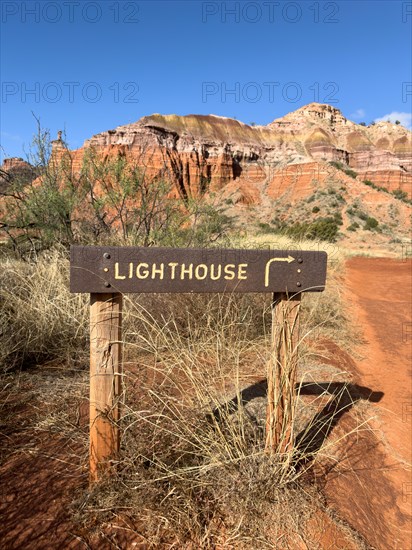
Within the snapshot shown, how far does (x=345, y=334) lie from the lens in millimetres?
6012

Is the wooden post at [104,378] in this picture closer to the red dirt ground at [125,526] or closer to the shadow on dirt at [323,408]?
the red dirt ground at [125,526]

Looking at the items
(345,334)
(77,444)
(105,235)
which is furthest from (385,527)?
(105,235)

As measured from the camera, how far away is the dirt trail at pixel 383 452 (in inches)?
89.3

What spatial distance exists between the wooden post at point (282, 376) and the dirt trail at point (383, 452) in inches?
20.1

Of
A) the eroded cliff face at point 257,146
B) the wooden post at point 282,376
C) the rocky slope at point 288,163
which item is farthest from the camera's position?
the eroded cliff face at point 257,146

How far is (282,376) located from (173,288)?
2.77 feet

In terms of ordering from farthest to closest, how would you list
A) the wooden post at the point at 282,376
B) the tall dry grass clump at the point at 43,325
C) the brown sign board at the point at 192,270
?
the tall dry grass clump at the point at 43,325, the wooden post at the point at 282,376, the brown sign board at the point at 192,270

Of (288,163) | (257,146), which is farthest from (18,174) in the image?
(257,146)

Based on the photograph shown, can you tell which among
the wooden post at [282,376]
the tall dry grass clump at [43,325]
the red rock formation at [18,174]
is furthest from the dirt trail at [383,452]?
the red rock formation at [18,174]

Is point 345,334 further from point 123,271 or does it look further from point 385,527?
point 123,271

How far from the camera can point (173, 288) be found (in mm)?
2076

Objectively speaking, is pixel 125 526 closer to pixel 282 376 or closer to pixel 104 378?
pixel 104 378

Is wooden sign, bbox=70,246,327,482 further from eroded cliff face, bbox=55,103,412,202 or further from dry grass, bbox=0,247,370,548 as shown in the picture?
eroded cliff face, bbox=55,103,412,202

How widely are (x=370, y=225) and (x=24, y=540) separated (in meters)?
36.3
